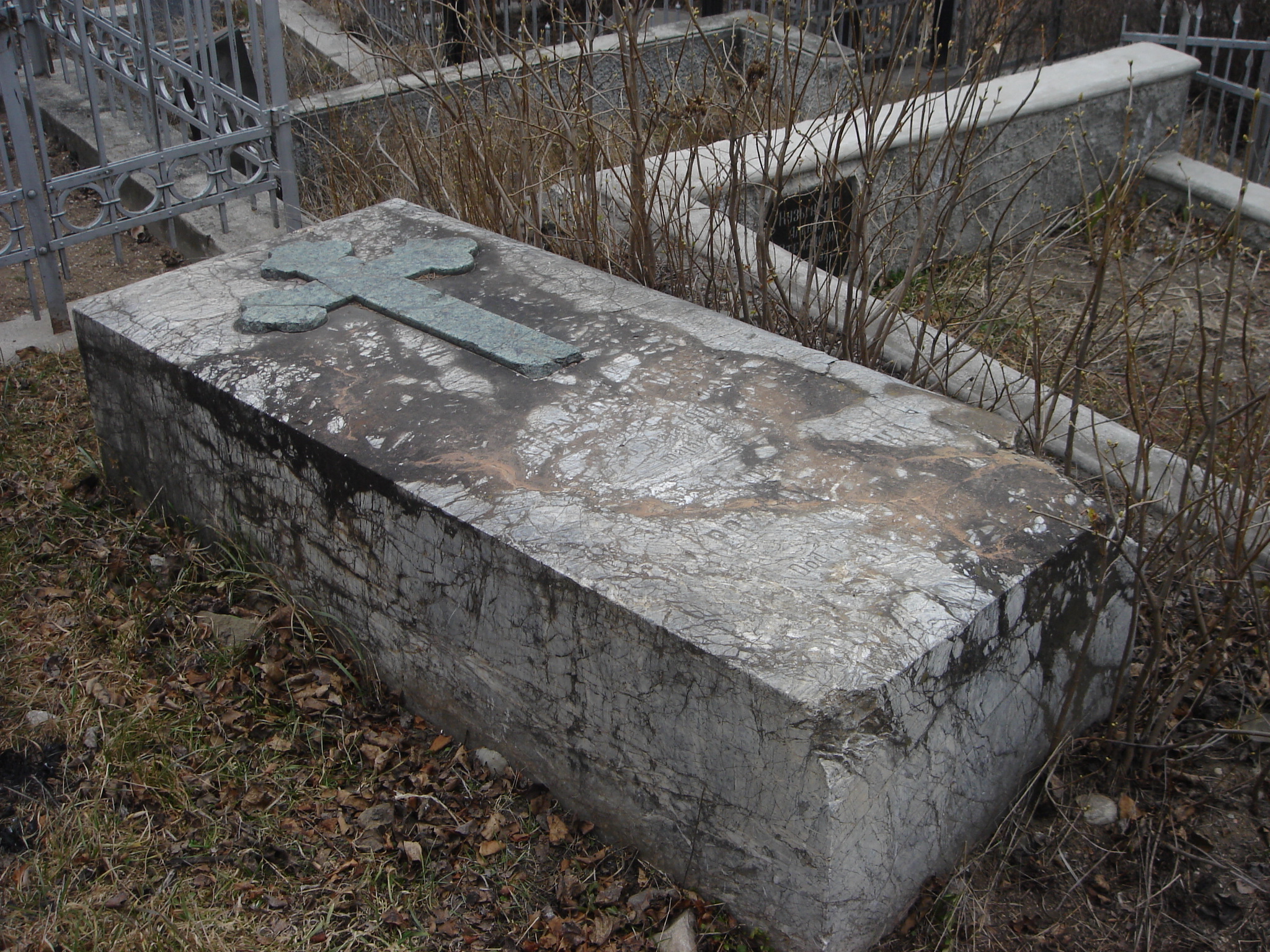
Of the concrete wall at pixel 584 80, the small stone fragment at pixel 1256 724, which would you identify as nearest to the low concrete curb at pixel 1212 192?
the concrete wall at pixel 584 80

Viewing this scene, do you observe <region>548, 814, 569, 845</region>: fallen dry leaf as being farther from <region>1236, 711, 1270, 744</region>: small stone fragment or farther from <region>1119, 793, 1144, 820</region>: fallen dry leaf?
<region>1236, 711, 1270, 744</region>: small stone fragment

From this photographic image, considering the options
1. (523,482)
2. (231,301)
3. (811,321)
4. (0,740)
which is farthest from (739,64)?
(0,740)

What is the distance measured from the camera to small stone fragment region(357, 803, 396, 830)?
2420 millimetres

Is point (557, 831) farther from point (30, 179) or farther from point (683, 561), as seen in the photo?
point (30, 179)

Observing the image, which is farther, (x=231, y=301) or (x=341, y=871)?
(x=231, y=301)

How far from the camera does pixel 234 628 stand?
2854mm

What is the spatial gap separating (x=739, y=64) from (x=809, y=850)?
576 cm

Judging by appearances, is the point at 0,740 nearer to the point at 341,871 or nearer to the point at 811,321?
the point at 341,871

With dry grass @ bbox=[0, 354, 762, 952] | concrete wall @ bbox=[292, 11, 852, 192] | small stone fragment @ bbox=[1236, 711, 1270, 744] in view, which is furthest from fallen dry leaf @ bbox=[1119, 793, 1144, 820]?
concrete wall @ bbox=[292, 11, 852, 192]

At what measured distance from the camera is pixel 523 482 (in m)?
2.37

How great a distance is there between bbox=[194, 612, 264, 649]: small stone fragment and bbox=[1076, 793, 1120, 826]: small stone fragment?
6.39ft

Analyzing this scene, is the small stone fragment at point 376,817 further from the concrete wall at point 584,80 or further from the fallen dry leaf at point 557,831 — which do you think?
the concrete wall at point 584,80

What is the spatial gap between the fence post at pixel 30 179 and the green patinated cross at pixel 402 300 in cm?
118

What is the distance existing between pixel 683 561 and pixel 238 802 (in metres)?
1.14
